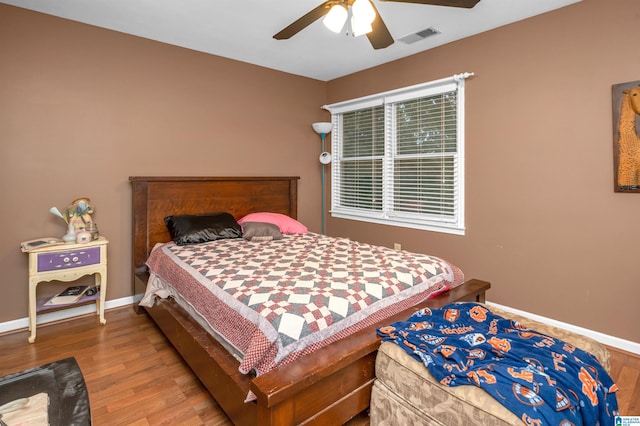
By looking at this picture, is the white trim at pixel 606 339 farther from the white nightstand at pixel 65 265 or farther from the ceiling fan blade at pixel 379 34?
the white nightstand at pixel 65 265

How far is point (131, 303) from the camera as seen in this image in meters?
3.46

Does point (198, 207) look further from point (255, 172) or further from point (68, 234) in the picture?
point (68, 234)

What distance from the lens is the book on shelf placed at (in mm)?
2844

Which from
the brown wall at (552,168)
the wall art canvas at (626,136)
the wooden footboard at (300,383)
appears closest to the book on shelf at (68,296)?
the wooden footboard at (300,383)

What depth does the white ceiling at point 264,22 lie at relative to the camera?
2732mm

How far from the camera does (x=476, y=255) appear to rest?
3.44m

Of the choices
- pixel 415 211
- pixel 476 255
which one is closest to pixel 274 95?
pixel 415 211

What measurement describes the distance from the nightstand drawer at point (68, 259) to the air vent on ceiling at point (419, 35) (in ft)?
11.1

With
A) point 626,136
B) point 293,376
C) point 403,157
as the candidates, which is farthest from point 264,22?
point 626,136

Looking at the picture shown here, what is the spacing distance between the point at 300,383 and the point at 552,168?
2717mm

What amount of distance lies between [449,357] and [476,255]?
2.19 meters

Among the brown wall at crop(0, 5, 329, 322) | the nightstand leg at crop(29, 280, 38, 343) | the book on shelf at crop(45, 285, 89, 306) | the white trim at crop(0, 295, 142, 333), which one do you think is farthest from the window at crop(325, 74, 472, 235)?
the nightstand leg at crop(29, 280, 38, 343)

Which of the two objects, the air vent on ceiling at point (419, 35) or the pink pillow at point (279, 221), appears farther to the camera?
A: the pink pillow at point (279, 221)

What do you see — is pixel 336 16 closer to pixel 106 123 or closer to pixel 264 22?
pixel 264 22
